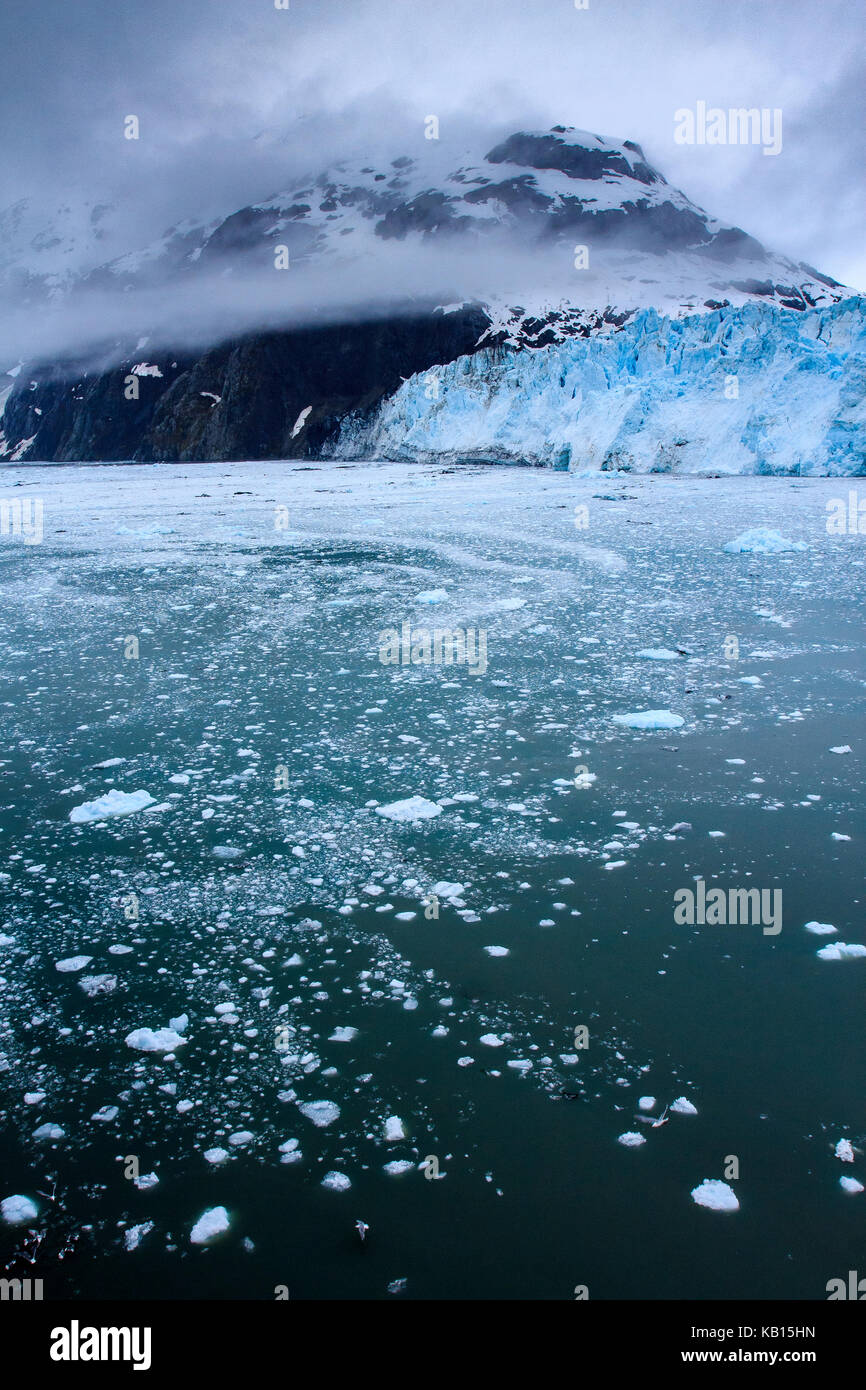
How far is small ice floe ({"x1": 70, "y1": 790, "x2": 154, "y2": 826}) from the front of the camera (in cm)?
375

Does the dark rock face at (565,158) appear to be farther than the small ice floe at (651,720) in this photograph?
Yes

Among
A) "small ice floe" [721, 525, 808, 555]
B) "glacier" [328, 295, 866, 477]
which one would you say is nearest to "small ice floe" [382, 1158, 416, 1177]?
"small ice floe" [721, 525, 808, 555]

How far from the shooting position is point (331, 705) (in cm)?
524

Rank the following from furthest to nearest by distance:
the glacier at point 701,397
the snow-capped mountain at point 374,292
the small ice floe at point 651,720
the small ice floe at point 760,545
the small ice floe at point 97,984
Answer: the snow-capped mountain at point 374,292
the glacier at point 701,397
the small ice floe at point 760,545
the small ice floe at point 651,720
the small ice floe at point 97,984

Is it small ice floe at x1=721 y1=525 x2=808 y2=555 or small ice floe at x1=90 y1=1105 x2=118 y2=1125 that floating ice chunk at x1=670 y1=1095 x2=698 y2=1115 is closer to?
small ice floe at x1=90 y1=1105 x2=118 y2=1125

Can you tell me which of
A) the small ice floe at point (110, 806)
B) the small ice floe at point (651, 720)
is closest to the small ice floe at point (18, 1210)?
the small ice floe at point (110, 806)

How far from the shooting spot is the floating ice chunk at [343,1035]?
2352 mm

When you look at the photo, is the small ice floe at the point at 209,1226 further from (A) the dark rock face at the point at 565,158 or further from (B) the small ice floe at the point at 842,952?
(A) the dark rock face at the point at 565,158

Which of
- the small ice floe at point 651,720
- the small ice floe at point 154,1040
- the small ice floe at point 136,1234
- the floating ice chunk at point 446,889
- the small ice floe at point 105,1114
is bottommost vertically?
the small ice floe at point 136,1234

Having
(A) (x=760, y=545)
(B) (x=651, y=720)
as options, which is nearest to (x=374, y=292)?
(A) (x=760, y=545)

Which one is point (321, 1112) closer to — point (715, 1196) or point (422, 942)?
point (422, 942)

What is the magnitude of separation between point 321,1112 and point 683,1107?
96cm

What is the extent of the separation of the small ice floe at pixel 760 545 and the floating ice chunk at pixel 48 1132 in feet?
36.8
